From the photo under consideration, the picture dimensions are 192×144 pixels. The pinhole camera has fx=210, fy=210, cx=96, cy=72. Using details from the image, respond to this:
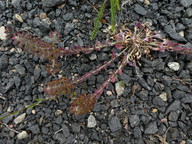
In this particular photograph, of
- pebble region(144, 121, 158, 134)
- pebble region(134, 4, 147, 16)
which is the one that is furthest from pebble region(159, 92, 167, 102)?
pebble region(134, 4, 147, 16)

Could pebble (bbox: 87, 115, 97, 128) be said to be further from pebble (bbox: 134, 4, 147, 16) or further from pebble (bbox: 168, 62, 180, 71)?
pebble (bbox: 134, 4, 147, 16)

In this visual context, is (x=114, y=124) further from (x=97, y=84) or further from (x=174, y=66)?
(x=174, y=66)

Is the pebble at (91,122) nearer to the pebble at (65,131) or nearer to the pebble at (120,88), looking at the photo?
the pebble at (65,131)

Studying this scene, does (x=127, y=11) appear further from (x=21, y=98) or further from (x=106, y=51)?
(x=21, y=98)

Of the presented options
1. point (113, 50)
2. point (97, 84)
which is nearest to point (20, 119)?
point (97, 84)

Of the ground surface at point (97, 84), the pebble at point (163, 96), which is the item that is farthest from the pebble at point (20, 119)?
the pebble at point (163, 96)

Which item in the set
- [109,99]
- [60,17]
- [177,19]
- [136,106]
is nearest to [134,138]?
[136,106]
